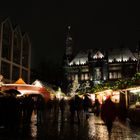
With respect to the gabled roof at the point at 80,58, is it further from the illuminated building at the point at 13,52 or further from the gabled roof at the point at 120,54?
the illuminated building at the point at 13,52

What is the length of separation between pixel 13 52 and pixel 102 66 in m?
65.8

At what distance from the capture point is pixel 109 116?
1241cm

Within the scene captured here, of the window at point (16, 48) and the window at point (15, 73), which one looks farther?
the window at point (16, 48)

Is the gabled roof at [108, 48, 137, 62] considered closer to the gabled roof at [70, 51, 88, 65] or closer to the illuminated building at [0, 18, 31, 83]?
the gabled roof at [70, 51, 88, 65]

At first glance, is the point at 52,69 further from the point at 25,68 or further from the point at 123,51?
the point at 123,51

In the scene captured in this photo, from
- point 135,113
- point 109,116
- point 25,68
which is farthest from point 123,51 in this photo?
point 109,116

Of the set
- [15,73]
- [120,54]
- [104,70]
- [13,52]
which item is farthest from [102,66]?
[13,52]

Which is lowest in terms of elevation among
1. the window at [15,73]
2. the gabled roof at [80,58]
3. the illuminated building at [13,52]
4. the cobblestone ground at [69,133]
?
the cobblestone ground at [69,133]

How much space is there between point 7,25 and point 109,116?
43.6 metres

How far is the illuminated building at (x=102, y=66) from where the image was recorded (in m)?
115

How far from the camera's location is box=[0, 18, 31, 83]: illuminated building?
5094cm

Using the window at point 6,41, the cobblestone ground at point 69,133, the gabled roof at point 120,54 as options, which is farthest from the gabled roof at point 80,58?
the cobblestone ground at point 69,133

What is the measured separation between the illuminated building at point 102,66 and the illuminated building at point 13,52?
178ft

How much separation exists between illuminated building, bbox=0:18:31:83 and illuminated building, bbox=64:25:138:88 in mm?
54157
